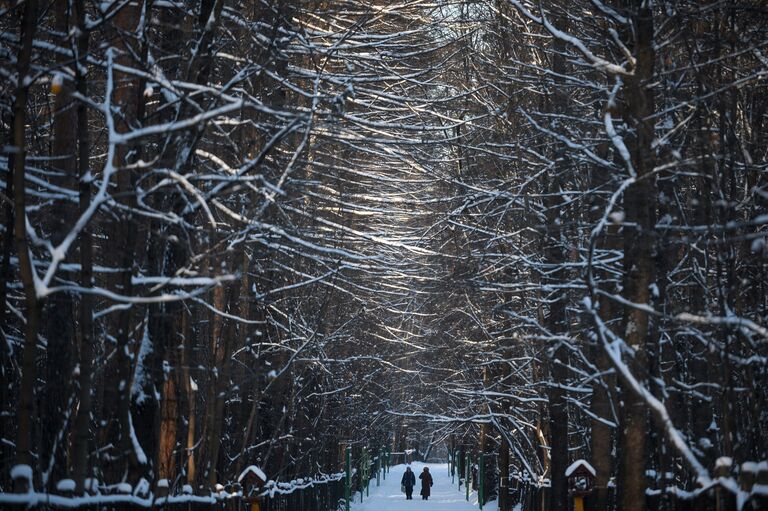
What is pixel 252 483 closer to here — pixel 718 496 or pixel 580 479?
pixel 580 479

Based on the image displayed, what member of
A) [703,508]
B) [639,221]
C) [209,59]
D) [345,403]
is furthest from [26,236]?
[345,403]

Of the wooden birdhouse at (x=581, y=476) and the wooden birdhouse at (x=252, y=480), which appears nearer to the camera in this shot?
the wooden birdhouse at (x=581, y=476)

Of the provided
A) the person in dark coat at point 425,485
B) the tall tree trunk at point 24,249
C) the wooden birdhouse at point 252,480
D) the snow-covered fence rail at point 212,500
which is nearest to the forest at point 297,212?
the tall tree trunk at point 24,249

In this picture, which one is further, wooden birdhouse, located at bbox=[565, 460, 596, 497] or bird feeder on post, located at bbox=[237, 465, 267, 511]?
bird feeder on post, located at bbox=[237, 465, 267, 511]

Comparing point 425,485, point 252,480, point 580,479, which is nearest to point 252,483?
point 252,480

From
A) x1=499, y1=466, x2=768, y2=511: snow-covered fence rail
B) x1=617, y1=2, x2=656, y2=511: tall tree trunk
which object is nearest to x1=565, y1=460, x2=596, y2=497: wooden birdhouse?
x1=499, y1=466, x2=768, y2=511: snow-covered fence rail

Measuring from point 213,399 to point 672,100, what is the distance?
614 centimetres

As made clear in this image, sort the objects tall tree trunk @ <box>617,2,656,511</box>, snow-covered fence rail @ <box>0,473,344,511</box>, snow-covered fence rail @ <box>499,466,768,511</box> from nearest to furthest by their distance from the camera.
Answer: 1. snow-covered fence rail @ <box>0,473,344,511</box>
2. snow-covered fence rail @ <box>499,466,768,511</box>
3. tall tree trunk @ <box>617,2,656,511</box>

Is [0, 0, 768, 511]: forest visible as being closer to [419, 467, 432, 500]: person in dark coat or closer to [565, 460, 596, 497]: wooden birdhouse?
[565, 460, 596, 497]: wooden birdhouse

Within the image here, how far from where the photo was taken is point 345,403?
1213 inches

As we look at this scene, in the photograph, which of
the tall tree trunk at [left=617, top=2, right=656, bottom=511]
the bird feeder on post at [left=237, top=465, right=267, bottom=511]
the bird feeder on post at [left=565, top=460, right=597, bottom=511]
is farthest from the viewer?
the bird feeder on post at [left=237, top=465, right=267, bottom=511]

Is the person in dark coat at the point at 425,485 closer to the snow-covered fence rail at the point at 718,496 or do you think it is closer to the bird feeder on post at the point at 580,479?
the snow-covered fence rail at the point at 718,496

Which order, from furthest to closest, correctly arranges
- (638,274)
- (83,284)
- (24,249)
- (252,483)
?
(252,483) → (638,274) → (83,284) → (24,249)

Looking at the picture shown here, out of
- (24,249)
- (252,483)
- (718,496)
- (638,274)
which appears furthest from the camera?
(252,483)
